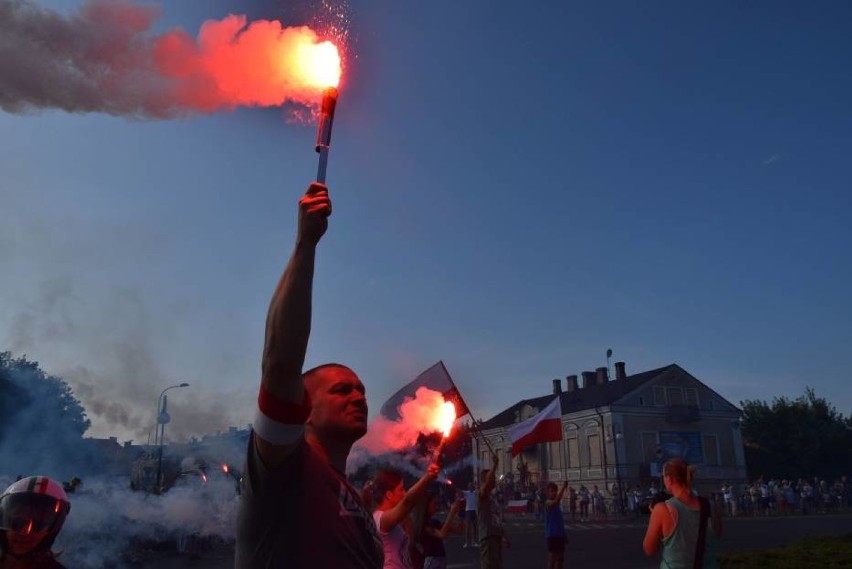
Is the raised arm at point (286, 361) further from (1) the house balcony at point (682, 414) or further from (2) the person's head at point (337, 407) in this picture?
(1) the house balcony at point (682, 414)

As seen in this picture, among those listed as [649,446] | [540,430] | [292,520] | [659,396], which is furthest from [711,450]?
[292,520]

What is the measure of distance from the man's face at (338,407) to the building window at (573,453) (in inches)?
2141

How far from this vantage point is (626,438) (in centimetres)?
5203

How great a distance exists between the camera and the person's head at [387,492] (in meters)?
6.47

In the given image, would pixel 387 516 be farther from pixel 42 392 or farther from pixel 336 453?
pixel 42 392

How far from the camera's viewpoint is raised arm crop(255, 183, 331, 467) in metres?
1.99

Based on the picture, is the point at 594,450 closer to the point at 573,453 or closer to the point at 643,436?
the point at 573,453

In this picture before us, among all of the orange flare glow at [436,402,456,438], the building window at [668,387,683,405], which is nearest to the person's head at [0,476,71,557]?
the orange flare glow at [436,402,456,438]

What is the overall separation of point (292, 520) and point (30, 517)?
2.12 metres

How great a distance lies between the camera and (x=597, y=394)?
5841cm

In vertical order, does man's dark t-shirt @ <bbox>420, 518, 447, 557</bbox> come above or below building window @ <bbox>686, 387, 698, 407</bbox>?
below

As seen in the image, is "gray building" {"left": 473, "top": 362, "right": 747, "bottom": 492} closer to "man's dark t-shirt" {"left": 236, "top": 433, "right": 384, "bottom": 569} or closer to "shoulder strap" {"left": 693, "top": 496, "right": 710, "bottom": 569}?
"shoulder strap" {"left": 693, "top": 496, "right": 710, "bottom": 569}

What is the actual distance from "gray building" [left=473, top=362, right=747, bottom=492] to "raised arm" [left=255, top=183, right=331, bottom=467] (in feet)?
167

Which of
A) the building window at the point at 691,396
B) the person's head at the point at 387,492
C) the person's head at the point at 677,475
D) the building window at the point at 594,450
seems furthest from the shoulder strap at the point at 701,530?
the building window at the point at 691,396
